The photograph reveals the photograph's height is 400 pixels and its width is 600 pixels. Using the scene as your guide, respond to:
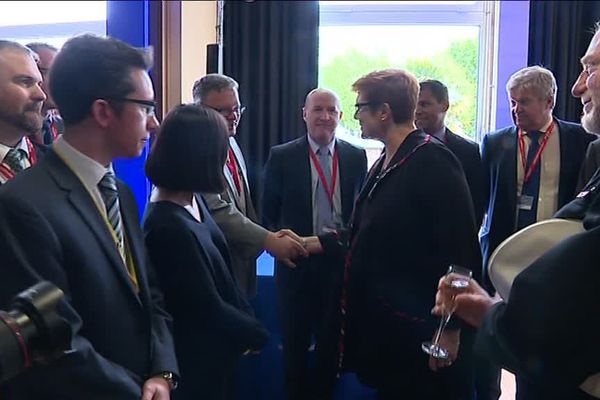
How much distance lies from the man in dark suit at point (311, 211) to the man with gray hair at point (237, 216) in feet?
1.08

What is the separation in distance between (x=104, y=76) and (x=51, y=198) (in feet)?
0.99

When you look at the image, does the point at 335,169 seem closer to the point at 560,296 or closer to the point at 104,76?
the point at 104,76

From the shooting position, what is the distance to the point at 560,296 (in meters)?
1.00

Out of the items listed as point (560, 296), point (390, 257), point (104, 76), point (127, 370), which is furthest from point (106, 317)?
point (390, 257)

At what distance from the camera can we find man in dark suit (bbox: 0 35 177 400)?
1161mm

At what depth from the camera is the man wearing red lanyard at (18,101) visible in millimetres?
1901

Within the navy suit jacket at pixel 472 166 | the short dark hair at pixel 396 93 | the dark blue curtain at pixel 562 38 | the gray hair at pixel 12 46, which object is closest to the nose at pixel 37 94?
the gray hair at pixel 12 46

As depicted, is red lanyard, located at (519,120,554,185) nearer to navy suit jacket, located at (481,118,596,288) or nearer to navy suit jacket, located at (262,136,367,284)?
navy suit jacket, located at (481,118,596,288)

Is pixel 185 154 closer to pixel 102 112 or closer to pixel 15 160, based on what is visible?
pixel 102 112

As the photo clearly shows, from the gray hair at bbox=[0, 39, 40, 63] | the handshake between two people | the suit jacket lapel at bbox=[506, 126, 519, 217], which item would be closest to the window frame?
the suit jacket lapel at bbox=[506, 126, 519, 217]

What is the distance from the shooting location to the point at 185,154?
1.65 meters

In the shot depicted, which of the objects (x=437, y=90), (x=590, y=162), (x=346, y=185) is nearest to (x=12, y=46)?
(x=346, y=185)

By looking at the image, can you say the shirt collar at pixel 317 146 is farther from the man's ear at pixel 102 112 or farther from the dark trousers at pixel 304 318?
the man's ear at pixel 102 112

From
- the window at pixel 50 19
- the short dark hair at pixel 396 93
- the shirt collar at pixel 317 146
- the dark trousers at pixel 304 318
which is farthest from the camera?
the window at pixel 50 19
